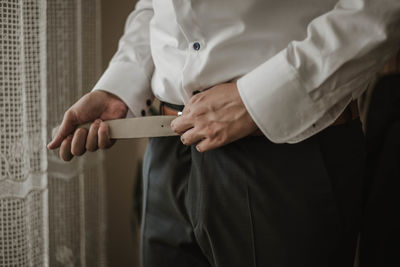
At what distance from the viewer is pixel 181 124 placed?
495 mm

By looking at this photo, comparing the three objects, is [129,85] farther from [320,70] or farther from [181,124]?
[320,70]

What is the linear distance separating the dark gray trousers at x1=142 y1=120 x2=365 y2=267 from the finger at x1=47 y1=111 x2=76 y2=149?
0.24 meters

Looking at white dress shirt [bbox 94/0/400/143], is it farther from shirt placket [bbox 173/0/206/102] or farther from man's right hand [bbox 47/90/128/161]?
man's right hand [bbox 47/90/128/161]

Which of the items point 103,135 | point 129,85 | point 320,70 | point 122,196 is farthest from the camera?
point 122,196

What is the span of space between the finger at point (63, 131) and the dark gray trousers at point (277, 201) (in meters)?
0.24

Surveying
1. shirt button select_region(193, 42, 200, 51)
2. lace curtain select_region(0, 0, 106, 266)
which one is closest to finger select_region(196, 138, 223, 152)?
shirt button select_region(193, 42, 200, 51)

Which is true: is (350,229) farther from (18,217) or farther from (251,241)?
(18,217)

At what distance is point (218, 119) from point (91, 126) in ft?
0.80

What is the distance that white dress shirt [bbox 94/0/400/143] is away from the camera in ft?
1.48

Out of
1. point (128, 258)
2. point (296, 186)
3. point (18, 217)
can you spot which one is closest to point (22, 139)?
point (18, 217)

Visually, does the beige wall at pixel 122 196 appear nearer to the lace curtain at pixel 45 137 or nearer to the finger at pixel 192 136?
the lace curtain at pixel 45 137

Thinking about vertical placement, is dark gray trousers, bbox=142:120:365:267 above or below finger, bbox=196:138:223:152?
below

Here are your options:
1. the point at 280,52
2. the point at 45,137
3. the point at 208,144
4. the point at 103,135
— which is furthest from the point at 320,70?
the point at 45,137

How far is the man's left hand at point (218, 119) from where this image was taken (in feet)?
1.55
